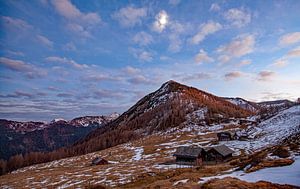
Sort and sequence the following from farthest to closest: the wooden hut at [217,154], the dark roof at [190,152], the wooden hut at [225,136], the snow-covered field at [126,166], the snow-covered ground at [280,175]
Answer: the wooden hut at [225,136]
the dark roof at [190,152]
the wooden hut at [217,154]
the snow-covered field at [126,166]
the snow-covered ground at [280,175]

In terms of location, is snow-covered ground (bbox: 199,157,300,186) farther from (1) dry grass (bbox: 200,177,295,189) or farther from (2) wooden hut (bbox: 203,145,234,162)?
(2) wooden hut (bbox: 203,145,234,162)

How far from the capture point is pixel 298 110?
130625 mm

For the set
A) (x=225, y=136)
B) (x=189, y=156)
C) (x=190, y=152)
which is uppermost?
(x=225, y=136)

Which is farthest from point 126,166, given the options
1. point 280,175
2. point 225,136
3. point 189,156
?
point 280,175

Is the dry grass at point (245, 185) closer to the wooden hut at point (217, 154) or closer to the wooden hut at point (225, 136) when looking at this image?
the wooden hut at point (217, 154)

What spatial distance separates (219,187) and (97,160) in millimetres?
81338

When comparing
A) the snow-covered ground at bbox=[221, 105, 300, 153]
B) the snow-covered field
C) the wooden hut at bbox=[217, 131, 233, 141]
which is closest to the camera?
the snow-covered field

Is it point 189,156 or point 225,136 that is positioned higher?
point 225,136

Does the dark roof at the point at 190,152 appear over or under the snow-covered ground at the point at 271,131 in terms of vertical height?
under

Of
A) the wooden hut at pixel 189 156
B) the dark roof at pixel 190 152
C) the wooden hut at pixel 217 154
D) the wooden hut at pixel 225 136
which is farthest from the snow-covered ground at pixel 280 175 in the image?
the wooden hut at pixel 225 136

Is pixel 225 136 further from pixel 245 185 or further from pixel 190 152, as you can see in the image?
pixel 245 185

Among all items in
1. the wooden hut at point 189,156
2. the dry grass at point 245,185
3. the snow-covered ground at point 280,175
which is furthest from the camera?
the wooden hut at point 189,156

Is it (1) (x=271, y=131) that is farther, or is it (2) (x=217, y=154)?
(1) (x=271, y=131)

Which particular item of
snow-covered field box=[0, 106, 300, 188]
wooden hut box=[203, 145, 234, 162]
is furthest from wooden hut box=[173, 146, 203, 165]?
snow-covered field box=[0, 106, 300, 188]
